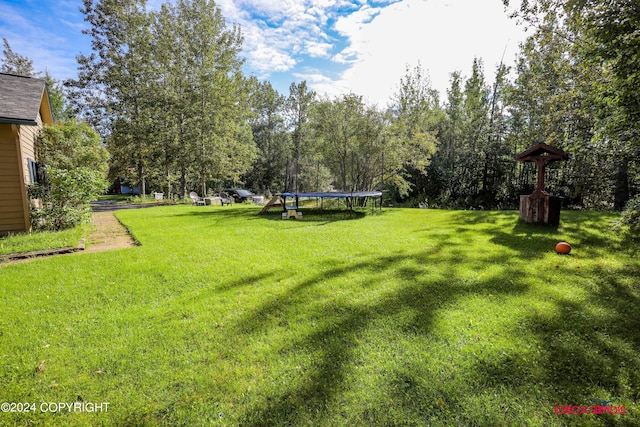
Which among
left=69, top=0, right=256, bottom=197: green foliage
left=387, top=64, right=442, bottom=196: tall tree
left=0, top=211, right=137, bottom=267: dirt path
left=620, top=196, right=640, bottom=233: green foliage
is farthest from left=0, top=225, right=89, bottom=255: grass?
left=387, top=64, right=442, bottom=196: tall tree

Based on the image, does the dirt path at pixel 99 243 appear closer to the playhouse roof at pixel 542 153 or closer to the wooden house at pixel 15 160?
the wooden house at pixel 15 160

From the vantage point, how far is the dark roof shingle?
651 centimetres

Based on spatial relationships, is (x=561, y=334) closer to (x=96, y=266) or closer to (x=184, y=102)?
(x=96, y=266)

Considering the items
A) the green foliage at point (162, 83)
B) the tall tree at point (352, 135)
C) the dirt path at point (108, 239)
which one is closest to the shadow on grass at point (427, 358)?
the dirt path at point (108, 239)

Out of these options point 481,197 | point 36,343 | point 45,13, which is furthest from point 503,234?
point 45,13

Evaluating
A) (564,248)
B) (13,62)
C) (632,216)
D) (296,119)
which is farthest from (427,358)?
(13,62)

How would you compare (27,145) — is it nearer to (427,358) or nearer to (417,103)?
(427,358)

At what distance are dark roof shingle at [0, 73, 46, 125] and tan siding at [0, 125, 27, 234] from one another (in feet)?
1.78

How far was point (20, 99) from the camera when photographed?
24.2 ft

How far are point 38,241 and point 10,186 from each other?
2.07m

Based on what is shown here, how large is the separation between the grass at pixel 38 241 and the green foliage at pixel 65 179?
0.64 m

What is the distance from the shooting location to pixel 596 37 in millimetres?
4594

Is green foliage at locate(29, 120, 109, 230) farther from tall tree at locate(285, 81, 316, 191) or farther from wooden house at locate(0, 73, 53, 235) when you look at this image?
tall tree at locate(285, 81, 316, 191)

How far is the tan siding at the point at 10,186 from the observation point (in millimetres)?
6945
